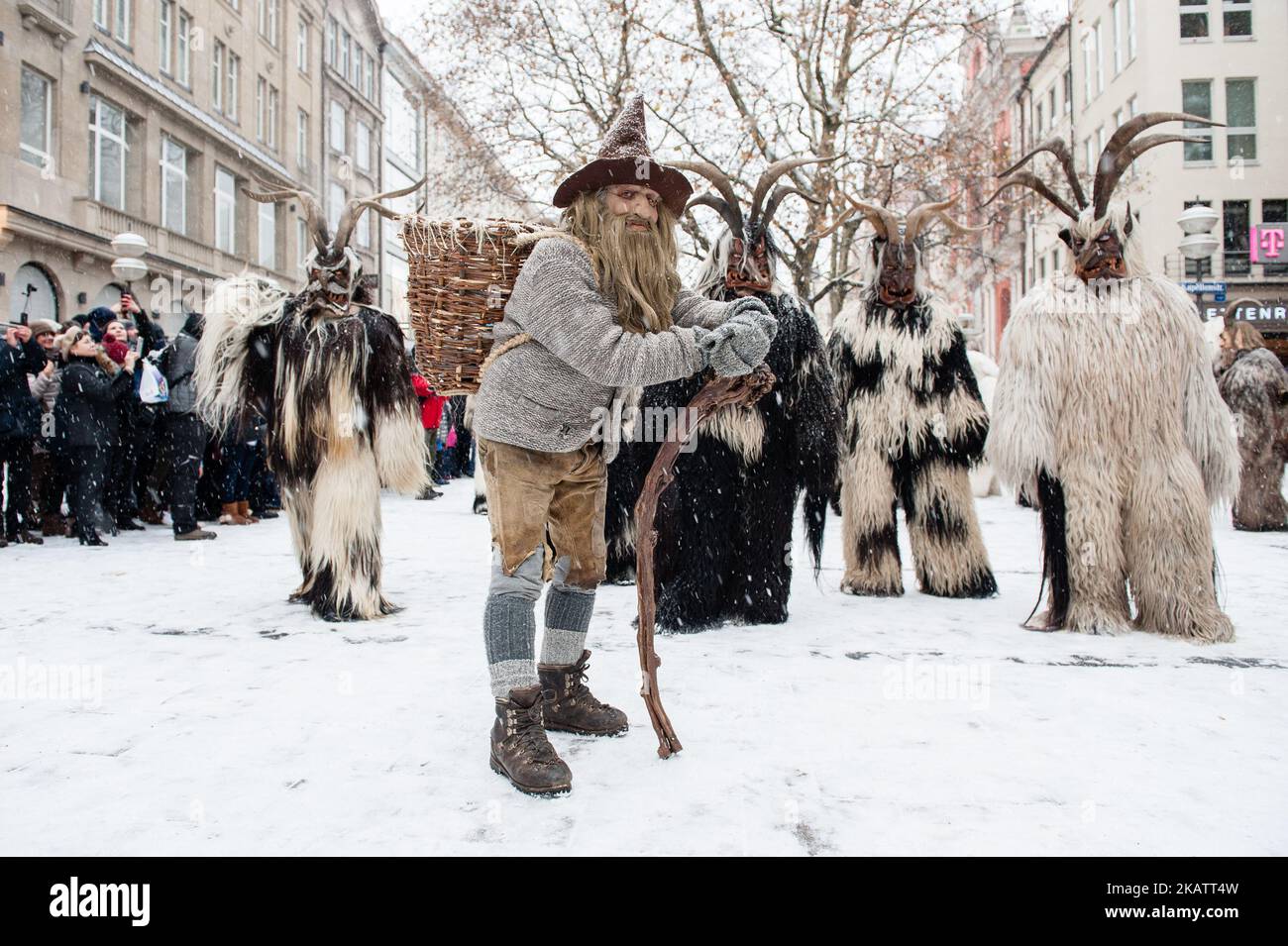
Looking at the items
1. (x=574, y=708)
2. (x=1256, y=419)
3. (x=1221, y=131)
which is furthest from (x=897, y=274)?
(x=1221, y=131)

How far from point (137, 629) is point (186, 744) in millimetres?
1812

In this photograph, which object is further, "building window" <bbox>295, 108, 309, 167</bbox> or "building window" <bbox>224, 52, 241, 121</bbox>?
"building window" <bbox>295, 108, 309, 167</bbox>

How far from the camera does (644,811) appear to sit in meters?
2.29

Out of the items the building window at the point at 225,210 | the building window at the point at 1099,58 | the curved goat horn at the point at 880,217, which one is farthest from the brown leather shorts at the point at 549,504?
the building window at the point at 1099,58

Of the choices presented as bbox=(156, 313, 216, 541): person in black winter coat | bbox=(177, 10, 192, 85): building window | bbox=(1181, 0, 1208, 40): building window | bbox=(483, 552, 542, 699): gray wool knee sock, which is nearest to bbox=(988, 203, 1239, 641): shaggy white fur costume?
bbox=(483, 552, 542, 699): gray wool knee sock

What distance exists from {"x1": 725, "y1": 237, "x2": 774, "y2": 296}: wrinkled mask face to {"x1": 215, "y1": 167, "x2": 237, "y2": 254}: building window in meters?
21.2

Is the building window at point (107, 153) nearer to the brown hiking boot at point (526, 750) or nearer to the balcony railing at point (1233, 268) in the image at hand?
the brown hiking boot at point (526, 750)

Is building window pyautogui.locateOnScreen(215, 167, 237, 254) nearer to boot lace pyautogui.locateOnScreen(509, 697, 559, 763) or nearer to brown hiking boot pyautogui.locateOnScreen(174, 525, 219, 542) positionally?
brown hiking boot pyautogui.locateOnScreen(174, 525, 219, 542)

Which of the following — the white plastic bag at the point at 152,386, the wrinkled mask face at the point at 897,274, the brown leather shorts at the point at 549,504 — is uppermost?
the wrinkled mask face at the point at 897,274

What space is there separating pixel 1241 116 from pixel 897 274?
78.8ft

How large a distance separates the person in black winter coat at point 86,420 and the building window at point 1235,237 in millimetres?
25327

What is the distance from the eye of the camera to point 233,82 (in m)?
23.1

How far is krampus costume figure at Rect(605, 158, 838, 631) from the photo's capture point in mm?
4379

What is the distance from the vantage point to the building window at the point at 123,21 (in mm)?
18188
